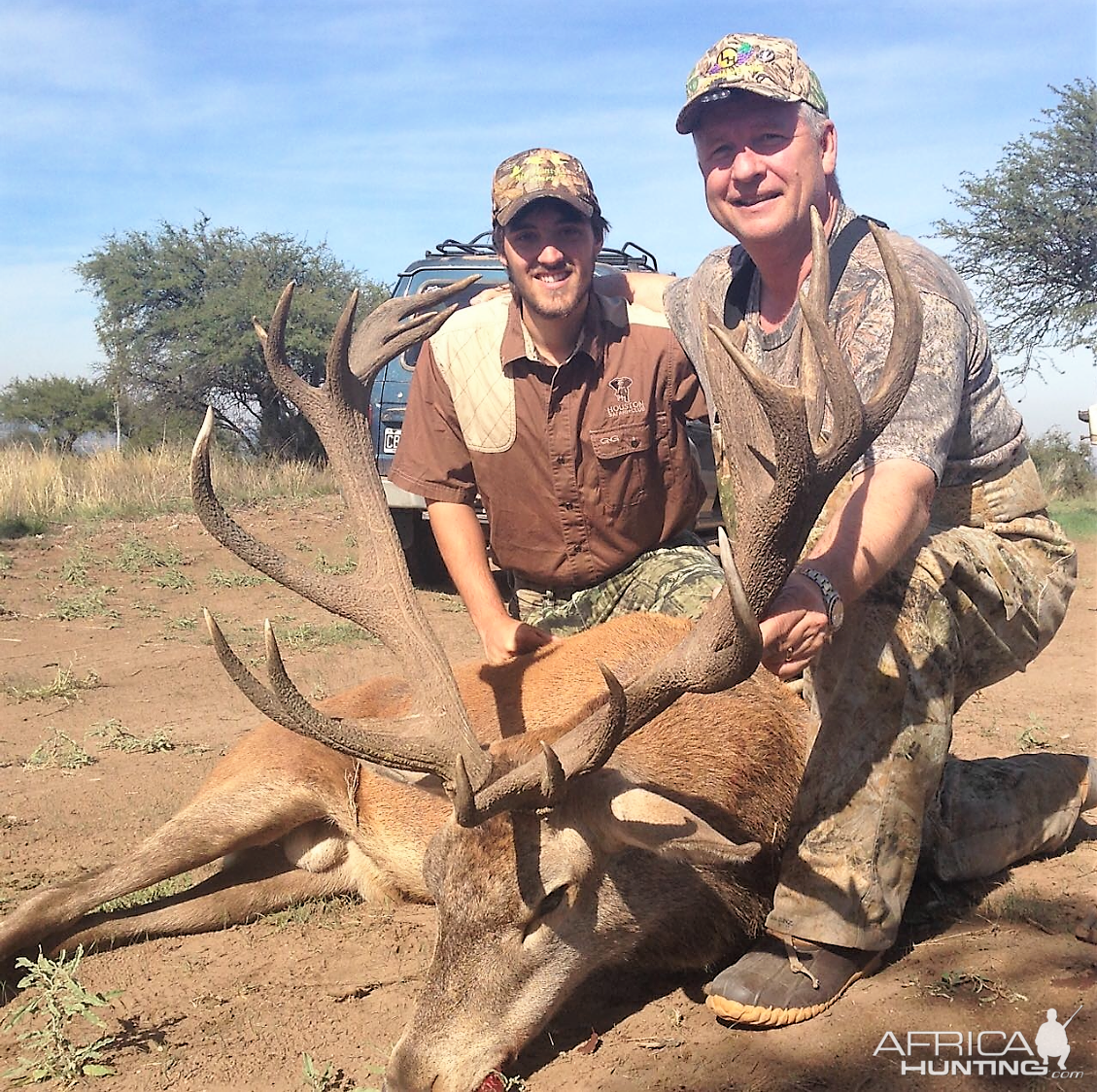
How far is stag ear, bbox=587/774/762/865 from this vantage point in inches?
120

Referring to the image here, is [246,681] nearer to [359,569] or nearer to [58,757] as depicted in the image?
[359,569]

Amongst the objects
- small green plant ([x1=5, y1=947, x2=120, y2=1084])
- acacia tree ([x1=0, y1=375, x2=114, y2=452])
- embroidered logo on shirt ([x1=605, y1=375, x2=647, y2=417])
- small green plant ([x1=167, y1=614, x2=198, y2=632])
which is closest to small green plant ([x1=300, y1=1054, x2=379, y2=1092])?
small green plant ([x1=5, y1=947, x2=120, y2=1084])

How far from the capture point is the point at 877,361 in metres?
3.41

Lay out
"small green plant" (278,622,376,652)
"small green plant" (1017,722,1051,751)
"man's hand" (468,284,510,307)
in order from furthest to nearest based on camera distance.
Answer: "small green plant" (278,622,376,652) → "small green plant" (1017,722,1051,751) → "man's hand" (468,284,510,307)

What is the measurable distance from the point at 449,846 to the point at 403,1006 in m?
0.70

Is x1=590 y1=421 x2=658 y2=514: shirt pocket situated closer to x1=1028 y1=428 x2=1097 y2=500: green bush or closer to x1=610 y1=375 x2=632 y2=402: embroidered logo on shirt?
x1=610 y1=375 x2=632 y2=402: embroidered logo on shirt

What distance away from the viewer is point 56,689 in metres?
6.86

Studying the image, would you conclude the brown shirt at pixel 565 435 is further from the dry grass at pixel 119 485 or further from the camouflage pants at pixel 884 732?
the dry grass at pixel 119 485

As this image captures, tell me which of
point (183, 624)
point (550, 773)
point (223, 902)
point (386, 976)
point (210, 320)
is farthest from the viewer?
point (210, 320)

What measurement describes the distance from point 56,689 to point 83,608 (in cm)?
265

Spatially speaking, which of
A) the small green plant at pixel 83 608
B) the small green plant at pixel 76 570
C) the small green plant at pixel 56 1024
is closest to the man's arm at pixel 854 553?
the small green plant at pixel 56 1024

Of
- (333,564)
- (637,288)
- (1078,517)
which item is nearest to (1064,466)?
(1078,517)

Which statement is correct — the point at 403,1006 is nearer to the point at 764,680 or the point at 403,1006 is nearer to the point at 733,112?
the point at 764,680

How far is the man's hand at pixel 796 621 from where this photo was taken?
119 inches
